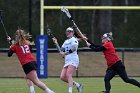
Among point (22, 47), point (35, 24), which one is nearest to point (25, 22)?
point (35, 24)

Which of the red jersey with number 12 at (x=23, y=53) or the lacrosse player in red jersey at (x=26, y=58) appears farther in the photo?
the red jersey with number 12 at (x=23, y=53)

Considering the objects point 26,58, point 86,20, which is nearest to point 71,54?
point 26,58

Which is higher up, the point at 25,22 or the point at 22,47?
the point at 22,47

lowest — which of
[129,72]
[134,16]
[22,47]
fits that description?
[129,72]

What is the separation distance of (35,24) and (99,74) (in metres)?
5.00

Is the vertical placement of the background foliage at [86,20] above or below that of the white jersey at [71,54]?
below

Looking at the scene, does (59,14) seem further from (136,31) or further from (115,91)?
(115,91)

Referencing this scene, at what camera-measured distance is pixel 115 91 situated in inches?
724

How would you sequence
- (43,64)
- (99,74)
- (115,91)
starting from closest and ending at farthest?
(115,91)
(43,64)
(99,74)

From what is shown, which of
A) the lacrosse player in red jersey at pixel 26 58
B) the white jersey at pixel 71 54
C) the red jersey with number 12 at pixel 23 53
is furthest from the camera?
the white jersey at pixel 71 54

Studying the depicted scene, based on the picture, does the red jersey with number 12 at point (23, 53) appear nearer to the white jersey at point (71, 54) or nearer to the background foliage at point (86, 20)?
the white jersey at point (71, 54)

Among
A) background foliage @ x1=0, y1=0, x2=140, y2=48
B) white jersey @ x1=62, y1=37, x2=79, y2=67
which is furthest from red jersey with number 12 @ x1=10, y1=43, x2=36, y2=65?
background foliage @ x1=0, y1=0, x2=140, y2=48

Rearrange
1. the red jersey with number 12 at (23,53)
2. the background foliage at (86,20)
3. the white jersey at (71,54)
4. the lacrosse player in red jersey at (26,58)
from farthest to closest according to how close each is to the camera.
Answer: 1. the background foliage at (86,20)
2. the white jersey at (71,54)
3. the red jersey with number 12 at (23,53)
4. the lacrosse player in red jersey at (26,58)

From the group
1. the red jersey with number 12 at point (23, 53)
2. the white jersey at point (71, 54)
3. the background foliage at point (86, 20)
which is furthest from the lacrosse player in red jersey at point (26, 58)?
the background foliage at point (86, 20)
